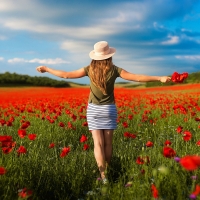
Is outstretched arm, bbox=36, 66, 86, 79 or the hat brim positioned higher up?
the hat brim

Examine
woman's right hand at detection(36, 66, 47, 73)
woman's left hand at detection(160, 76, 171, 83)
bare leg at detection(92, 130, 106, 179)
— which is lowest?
bare leg at detection(92, 130, 106, 179)

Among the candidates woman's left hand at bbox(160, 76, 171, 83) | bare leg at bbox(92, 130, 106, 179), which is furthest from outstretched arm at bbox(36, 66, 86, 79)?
woman's left hand at bbox(160, 76, 171, 83)

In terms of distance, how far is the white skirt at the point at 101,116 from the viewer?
4867mm

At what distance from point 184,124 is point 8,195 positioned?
5.55 m

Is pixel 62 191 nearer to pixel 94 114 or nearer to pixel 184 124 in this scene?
pixel 94 114

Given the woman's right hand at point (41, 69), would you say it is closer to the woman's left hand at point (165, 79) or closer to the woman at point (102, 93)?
the woman at point (102, 93)

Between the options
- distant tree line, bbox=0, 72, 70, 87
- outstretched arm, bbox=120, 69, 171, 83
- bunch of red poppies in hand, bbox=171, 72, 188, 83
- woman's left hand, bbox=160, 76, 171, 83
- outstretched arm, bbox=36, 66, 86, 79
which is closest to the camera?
bunch of red poppies in hand, bbox=171, 72, 188, 83

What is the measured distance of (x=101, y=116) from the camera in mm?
4875

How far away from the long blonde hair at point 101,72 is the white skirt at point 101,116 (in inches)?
9.3

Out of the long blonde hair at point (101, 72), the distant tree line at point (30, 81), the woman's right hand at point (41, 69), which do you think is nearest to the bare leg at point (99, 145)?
the long blonde hair at point (101, 72)

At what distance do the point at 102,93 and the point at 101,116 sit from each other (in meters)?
0.34

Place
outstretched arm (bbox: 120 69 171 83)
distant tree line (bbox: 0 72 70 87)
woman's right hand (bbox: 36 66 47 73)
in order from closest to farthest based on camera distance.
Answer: outstretched arm (bbox: 120 69 171 83) < woman's right hand (bbox: 36 66 47 73) < distant tree line (bbox: 0 72 70 87)

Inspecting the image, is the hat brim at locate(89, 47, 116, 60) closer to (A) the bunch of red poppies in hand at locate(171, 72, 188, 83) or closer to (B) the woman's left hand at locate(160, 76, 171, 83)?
(B) the woman's left hand at locate(160, 76, 171, 83)

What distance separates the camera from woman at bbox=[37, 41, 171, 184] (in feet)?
16.0
